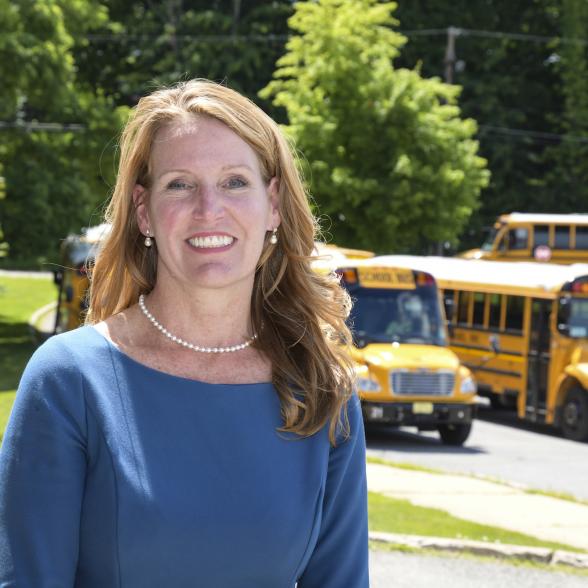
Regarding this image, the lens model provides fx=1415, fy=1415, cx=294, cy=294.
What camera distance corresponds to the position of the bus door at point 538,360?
22.7 m

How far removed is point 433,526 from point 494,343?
12621mm

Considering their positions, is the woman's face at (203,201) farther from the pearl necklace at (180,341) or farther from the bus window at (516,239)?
the bus window at (516,239)

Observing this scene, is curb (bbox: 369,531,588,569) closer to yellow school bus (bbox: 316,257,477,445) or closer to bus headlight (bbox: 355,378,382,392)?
yellow school bus (bbox: 316,257,477,445)

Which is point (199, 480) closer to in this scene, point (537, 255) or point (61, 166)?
point (537, 255)

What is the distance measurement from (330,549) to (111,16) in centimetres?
5343

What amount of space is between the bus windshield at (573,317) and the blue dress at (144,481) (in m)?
19.4

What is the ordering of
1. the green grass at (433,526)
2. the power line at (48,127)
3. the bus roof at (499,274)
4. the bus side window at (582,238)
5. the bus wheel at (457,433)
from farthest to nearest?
1. the power line at (48,127)
2. the bus side window at (582,238)
3. the bus roof at (499,274)
4. the bus wheel at (457,433)
5. the green grass at (433,526)

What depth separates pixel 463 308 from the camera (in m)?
25.7

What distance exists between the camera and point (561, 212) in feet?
187

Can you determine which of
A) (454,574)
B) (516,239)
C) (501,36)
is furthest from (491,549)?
(501,36)

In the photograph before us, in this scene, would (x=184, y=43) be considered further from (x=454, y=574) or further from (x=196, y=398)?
(x=196, y=398)

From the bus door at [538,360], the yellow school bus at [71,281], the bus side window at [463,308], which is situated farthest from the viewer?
the yellow school bus at [71,281]

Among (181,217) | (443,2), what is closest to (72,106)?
(443,2)

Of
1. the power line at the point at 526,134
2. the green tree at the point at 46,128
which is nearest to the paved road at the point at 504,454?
the green tree at the point at 46,128
